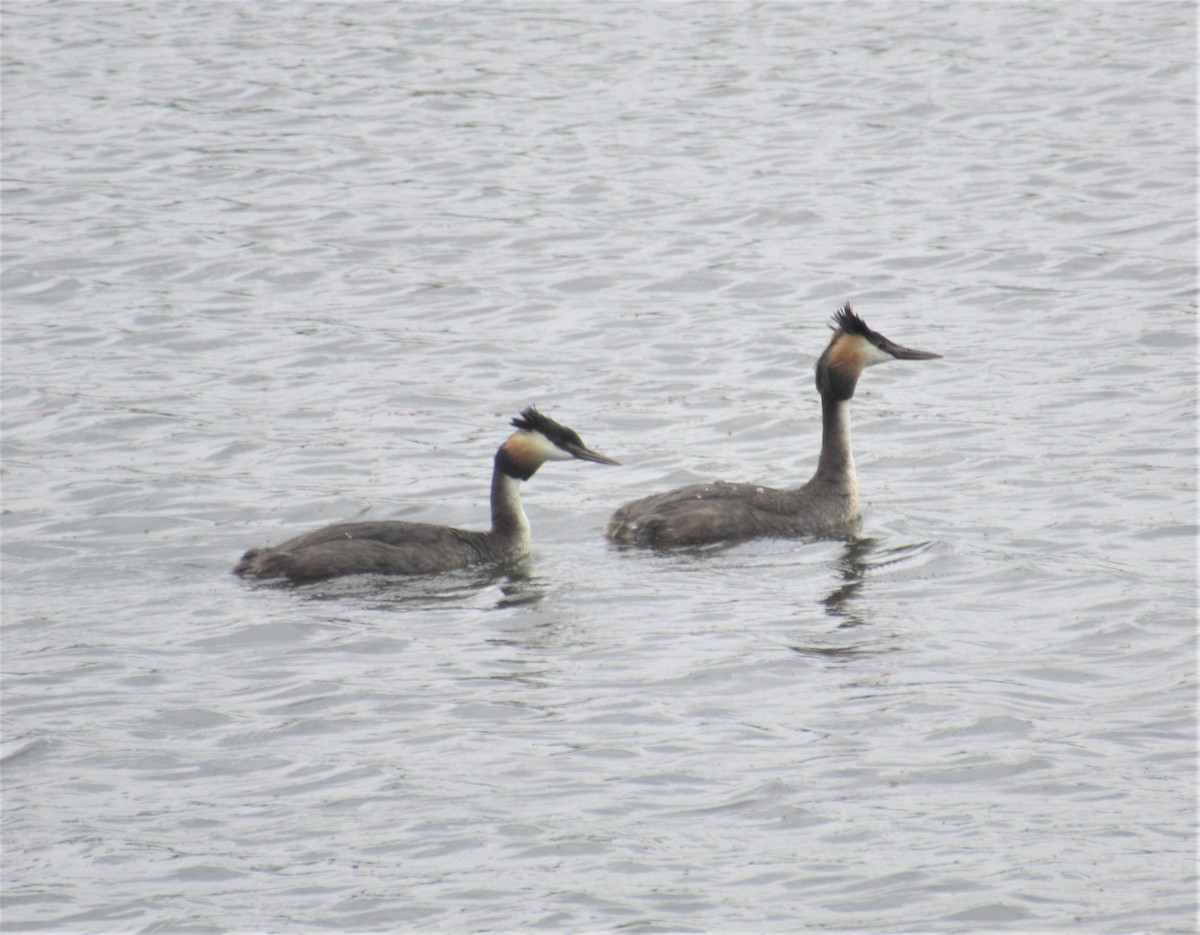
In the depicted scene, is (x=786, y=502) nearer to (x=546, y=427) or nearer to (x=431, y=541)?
(x=546, y=427)

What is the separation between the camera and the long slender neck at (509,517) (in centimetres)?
1037

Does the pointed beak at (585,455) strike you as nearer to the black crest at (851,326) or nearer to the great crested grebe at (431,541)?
the great crested grebe at (431,541)

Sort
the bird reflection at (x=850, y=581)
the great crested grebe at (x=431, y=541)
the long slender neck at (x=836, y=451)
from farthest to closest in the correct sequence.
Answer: the long slender neck at (x=836, y=451) < the great crested grebe at (x=431, y=541) < the bird reflection at (x=850, y=581)

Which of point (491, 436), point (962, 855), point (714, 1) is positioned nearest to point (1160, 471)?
point (491, 436)

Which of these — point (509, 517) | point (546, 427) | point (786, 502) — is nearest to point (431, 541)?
point (509, 517)

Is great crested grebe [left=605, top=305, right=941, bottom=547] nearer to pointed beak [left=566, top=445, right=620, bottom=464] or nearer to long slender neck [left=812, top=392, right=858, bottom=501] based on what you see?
long slender neck [left=812, top=392, right=858, bottom=501]

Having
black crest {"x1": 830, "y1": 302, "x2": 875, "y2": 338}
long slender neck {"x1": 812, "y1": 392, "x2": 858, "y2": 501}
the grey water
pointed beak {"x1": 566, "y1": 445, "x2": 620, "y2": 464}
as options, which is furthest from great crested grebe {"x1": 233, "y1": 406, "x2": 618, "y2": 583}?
black crest {"x1": 830, "y1": 302, "x2": 875, "y2": 338}

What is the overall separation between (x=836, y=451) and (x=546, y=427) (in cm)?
174

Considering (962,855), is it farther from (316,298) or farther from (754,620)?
(316,298)

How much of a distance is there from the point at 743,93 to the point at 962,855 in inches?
692

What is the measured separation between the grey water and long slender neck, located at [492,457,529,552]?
0.44 ft

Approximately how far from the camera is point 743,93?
75.4 ft

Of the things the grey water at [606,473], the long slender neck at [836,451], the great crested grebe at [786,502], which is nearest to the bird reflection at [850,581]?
the grey water at [606,473]

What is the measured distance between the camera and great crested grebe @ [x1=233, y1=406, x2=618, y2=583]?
31.8ft
